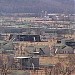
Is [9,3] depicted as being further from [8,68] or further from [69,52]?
[8,68]

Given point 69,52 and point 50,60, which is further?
point 69,52

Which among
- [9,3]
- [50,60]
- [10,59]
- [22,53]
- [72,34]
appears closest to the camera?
[10,59]

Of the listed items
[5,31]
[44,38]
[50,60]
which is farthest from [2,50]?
[5,31]

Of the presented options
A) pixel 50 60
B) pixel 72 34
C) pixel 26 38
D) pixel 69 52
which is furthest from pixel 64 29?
pixel 50 60

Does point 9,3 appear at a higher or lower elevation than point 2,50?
higher

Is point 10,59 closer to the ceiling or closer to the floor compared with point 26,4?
closer to the floor

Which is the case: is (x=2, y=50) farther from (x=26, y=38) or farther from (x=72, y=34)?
(x=72, y=34)

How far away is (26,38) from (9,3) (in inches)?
Result: 922

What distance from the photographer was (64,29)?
62.4ft

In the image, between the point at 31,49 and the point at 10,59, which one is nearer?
the point at 10,59

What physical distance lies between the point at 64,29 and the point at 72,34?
3.83ft

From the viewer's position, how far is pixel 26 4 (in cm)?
3847

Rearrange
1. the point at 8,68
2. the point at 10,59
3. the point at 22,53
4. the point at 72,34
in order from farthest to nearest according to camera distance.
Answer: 1. the point at 72,34
2. the point at 22,53
3. the point at 10,59
4. the point at 8,68

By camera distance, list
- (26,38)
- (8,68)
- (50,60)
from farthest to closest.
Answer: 1. (26,38)
2. (50,60)
3. (8,68)
